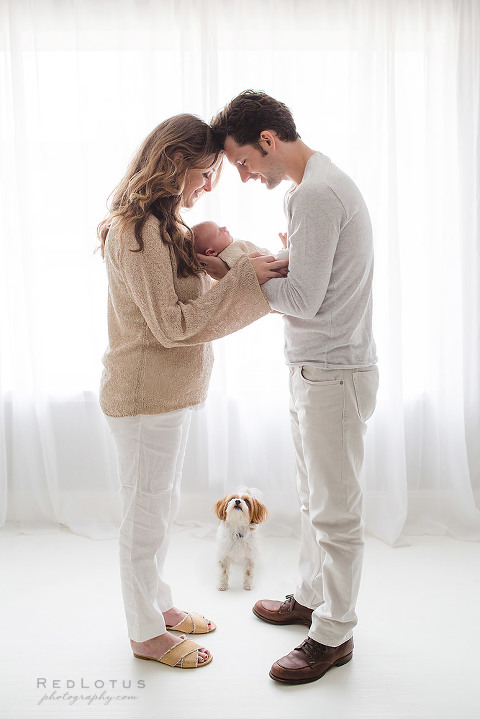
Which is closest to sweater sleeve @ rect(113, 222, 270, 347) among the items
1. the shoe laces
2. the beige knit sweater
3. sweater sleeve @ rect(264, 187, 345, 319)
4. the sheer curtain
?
the beige knit sweater

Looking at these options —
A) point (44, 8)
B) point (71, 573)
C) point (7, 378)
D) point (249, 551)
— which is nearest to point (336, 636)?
point (249, 551)

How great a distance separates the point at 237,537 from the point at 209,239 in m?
1.17

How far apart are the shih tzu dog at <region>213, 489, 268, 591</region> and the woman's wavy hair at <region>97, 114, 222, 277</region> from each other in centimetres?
100

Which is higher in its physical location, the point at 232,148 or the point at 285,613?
the point at 232,148

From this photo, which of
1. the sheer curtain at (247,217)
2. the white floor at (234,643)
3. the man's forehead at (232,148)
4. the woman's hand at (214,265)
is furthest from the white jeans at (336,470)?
the sheer curtain at (247,217)

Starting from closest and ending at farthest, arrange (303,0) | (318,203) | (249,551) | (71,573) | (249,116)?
(318,203) < (249,116) < (249,551) < (71,573) < (303,0)

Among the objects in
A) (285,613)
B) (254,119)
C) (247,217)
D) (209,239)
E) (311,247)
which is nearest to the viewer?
(311,247)

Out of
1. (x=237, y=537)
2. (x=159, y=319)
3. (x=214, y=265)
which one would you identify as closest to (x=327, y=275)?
(x=214, y=265)

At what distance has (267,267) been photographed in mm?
1758

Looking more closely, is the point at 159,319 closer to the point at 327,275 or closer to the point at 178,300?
the point at 178,300

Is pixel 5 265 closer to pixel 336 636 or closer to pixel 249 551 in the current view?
pixel 249 551

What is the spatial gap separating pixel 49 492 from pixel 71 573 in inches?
20.7

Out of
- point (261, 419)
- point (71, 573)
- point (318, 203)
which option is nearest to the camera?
point (318, 203)

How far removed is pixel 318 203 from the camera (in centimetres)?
165
